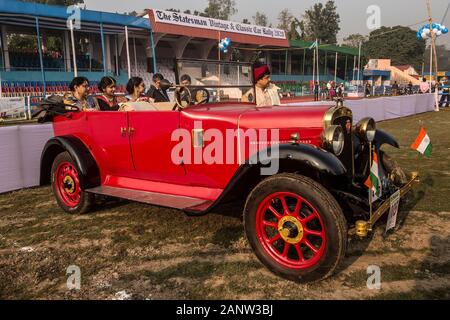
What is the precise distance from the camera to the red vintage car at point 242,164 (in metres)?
2.67

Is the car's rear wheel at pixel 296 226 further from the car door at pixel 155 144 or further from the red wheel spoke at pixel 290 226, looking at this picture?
the car door at pixel 155 144

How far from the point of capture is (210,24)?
28562mm

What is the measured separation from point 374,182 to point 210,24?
91.1 ft

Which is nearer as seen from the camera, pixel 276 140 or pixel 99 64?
pixel 276 140

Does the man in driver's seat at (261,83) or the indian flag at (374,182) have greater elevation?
the man in driver's seat at (261,83)

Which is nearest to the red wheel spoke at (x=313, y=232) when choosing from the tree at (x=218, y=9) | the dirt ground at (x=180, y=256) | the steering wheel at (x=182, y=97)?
the dirt ground at (x=180, y=256)

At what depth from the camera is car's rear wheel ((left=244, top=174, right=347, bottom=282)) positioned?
98.0 inches

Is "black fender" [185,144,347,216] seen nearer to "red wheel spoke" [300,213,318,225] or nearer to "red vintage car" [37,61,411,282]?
"red vintage car" [37,61,411,282]

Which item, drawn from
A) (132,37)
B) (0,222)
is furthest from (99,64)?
(0,222)

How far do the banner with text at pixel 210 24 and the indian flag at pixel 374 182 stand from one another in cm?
2339

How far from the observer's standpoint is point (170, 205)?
3.38 meters

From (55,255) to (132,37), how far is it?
24.3 m

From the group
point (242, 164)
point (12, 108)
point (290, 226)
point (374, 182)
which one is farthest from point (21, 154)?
point (12, 108)
